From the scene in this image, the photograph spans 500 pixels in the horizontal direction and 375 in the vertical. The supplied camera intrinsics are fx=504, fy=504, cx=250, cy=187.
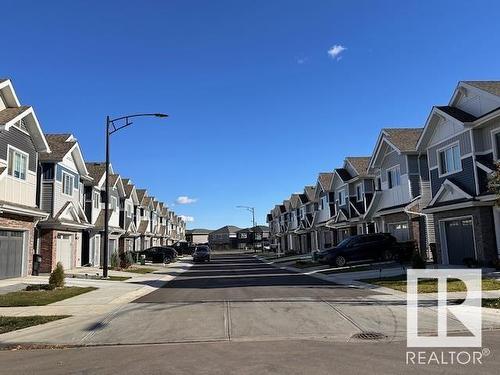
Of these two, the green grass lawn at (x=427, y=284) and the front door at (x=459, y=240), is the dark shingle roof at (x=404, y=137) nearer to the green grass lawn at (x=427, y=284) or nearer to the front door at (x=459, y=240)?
the front door at (x=459, y=240)

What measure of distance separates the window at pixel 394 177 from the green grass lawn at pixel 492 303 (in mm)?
19243

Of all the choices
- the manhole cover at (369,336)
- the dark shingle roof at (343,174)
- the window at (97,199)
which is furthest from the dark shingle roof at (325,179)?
the manhole cover at (369,336)

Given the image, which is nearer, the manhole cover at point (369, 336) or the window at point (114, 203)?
the manhole cover at point (369, 336)

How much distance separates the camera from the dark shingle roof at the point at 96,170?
38.0 meters

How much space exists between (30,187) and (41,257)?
430 centimetres

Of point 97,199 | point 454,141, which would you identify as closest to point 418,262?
point 454,141

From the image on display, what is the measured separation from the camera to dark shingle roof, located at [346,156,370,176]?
40975mm

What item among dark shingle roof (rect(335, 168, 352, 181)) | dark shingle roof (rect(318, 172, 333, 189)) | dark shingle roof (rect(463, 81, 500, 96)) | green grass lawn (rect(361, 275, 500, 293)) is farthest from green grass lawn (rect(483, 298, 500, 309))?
dark shingle roof (rect(318, 172, 333, 189))

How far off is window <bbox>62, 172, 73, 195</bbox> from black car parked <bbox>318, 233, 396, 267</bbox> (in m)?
16.2

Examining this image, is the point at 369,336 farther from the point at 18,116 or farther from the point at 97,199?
the point at 97,199

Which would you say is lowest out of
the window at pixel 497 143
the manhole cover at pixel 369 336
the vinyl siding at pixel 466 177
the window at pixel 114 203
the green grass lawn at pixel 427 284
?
the manhole cover at pixel 369 336

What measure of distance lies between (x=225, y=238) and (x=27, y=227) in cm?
13553

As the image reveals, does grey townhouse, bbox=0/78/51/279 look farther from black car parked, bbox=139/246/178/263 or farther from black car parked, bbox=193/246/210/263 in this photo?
black car parked, bbox=193/246/210/263

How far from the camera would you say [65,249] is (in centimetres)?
3106
